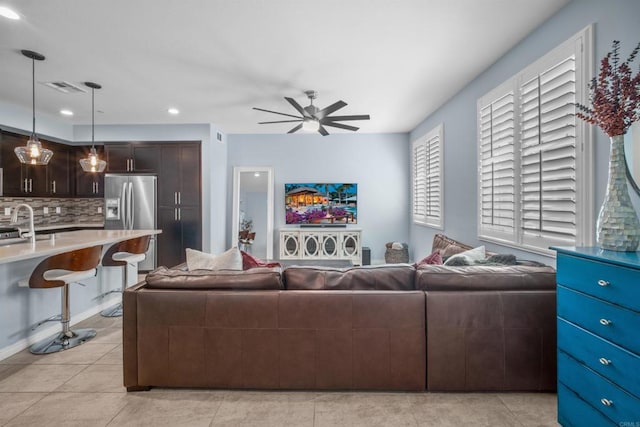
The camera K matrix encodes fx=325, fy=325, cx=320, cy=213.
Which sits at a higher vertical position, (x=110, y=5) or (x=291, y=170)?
(x=110, y=5)

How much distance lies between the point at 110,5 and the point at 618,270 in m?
3.43

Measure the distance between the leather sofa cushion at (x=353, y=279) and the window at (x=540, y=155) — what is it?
121cm

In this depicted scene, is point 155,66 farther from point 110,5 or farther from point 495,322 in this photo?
point 495,322

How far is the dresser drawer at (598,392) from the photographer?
134 cm

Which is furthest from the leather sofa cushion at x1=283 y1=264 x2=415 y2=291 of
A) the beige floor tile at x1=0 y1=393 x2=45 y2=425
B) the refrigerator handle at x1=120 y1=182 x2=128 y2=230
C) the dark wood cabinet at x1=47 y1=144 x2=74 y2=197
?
the dark wood cabinet at x1=47 y1=144 x2=74 y2=197

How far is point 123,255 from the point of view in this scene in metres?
3.82

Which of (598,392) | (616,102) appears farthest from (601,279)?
(616,102)

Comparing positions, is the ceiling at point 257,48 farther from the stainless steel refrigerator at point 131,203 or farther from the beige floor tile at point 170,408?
the beige floor tile at point 170,408

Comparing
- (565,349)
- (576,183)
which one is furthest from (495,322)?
(576,183)

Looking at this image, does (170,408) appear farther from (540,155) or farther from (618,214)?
(540,155)

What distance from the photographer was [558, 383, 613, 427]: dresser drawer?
149 centimetres

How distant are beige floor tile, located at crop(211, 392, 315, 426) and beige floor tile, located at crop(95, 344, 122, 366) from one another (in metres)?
1.16

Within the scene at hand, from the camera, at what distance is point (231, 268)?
2.46 m

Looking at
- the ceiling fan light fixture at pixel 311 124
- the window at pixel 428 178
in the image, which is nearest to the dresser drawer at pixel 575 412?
the window at pixel 428 178
